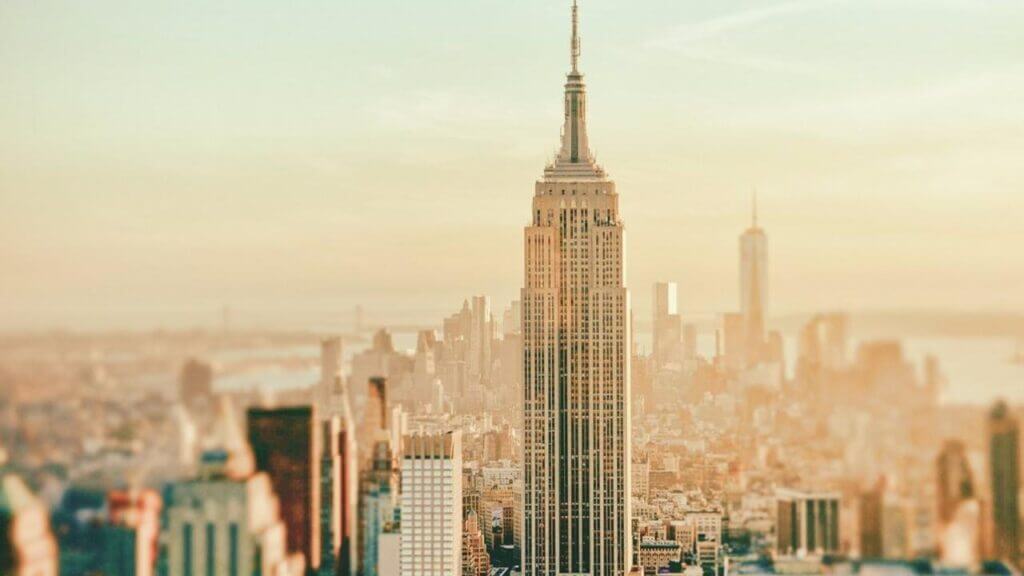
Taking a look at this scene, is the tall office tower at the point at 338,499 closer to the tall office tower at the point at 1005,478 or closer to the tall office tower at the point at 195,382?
the tall office tower at the point at 195,382

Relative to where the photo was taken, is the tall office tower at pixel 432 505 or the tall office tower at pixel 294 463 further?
the tall office tower at pixel 432 505

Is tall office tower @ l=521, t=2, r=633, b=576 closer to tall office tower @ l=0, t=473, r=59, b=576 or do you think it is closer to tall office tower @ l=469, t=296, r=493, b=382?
tall office tower @ l=469, t=296, r=493, b=382

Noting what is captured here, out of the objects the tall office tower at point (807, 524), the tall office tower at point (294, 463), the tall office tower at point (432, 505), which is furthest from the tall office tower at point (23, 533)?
the tall office tower at point (432, 505)

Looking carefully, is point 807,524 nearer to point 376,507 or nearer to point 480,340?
point 376,507

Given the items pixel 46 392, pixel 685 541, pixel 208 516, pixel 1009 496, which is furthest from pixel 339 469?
pixel 685 541

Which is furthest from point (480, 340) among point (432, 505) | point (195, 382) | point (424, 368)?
point (195, 382)

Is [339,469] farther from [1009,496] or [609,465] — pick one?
Answer: [609,465]
